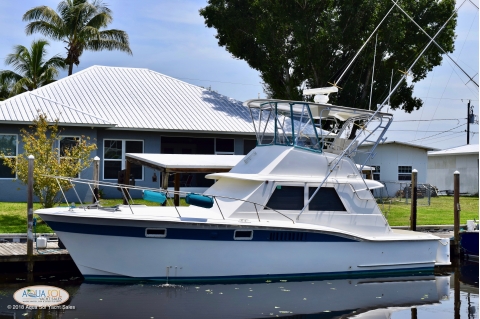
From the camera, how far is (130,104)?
2717 centimetres

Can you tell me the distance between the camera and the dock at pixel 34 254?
14.2 metres

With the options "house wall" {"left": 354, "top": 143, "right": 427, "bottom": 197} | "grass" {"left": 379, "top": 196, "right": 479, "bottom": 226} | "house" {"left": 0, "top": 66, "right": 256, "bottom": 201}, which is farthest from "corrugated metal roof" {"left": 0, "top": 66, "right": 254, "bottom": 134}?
"house wall" {"left": 354, "top": 143, "right": 427, "bottom": 197}

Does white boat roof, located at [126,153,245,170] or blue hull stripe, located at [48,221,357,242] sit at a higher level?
white boat roof, located at [126,153,245,170]

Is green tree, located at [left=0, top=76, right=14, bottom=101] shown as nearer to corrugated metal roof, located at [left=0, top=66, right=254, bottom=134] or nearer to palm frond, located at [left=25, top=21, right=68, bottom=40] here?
palm frond, located at [left=25, top=21, right=68, bottom=40]

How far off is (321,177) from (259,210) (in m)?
1.82

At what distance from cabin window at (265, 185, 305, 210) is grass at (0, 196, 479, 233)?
3089 millimetres

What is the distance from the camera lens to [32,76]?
37.9 metres

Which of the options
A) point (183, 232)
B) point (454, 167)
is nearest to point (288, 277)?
point (183, 232)

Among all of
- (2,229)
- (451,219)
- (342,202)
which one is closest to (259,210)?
(342,202)

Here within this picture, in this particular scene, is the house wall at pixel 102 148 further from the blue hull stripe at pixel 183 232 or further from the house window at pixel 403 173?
the house window at pixel 403 173

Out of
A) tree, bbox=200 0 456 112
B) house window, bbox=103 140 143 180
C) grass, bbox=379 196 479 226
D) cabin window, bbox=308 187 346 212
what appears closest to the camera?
cabin window, bbox=308 187 346 212

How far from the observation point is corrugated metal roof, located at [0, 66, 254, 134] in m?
24.4

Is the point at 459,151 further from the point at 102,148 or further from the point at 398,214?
the point at 102,148

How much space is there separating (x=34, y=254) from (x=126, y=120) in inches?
456
